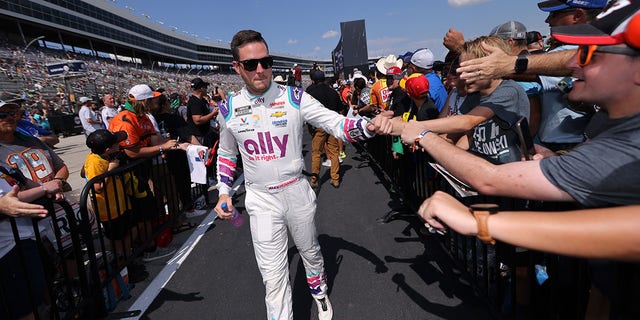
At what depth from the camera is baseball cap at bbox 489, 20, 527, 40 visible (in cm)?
319

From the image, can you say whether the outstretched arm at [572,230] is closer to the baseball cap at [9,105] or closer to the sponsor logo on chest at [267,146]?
the sponsor logo on chest at [267,146]

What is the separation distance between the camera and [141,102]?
186 inches

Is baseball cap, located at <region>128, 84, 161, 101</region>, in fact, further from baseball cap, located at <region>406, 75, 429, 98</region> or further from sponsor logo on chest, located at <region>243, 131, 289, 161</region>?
baseball cap, located at <region>406, 75, 429, 98</region>

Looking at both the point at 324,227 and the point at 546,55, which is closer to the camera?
the point at 546,55

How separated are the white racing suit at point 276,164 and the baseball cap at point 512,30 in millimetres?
1923

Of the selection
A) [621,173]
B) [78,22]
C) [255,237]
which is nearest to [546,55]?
[621,173]

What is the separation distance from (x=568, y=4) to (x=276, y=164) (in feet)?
8.51

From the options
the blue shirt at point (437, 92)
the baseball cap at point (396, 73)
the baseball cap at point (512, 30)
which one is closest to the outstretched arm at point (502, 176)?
the baseball cap at point (512, 30)

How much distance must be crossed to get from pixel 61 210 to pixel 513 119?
400cm

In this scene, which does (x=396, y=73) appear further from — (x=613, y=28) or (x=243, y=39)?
(x=613, y=28)

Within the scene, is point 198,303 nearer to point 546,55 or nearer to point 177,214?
point 177,214

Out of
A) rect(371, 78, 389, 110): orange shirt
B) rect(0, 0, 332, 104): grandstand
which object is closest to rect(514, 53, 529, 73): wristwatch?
rect(371, 78, 389, 110): orange shirt

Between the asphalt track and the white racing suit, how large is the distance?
2.26ft

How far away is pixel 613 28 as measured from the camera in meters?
1.09
